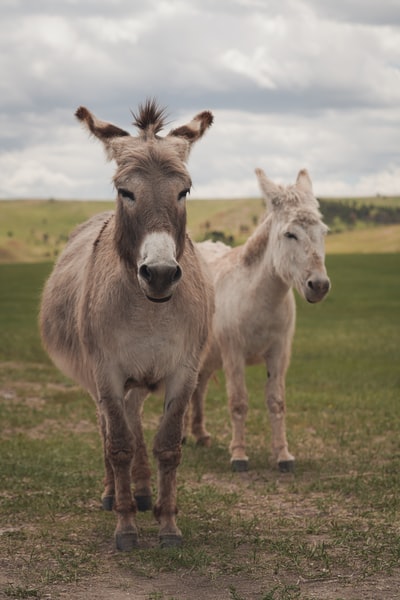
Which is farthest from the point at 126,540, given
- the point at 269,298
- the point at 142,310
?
the point at 269,298

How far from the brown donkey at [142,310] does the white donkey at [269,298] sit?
2307 mm

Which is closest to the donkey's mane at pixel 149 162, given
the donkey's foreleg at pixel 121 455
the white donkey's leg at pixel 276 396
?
the donkey's foreleg at pixel 121 455

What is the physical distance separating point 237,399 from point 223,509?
98.9 inches

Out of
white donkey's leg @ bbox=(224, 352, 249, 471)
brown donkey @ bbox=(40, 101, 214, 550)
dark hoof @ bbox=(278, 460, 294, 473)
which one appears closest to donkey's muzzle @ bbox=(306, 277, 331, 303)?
white donkey's leg @ bbox=(224, 352, 249, 471)

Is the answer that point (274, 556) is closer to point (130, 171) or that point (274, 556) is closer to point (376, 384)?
point (130, 171)

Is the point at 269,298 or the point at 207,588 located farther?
the point at 269,298

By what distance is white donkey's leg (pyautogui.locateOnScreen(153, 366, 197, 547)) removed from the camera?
645 centimetres

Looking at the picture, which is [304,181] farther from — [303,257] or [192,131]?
[192,131]

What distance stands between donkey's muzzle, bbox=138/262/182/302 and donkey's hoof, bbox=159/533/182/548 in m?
2.04

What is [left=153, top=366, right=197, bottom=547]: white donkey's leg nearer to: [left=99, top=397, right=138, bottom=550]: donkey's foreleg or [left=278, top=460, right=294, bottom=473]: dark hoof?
[left=99, top=397, right=138, bottom=550]: donkey's foreleg

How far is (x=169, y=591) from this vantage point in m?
5.43

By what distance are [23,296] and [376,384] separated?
33.9 metres

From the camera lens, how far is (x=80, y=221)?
169 metres

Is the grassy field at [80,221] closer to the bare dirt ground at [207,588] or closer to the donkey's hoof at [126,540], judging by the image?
the donkey's hoof at [126,540]
